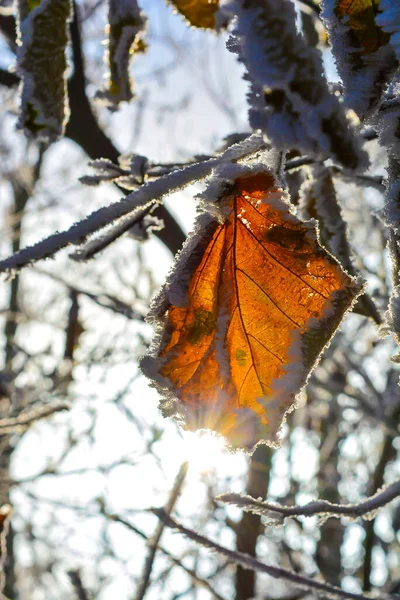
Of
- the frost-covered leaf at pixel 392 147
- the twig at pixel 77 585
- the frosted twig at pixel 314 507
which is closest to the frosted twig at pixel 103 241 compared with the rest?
the frost-covered leaf at pixel 392 147

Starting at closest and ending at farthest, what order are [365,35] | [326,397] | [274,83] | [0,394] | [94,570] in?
[274,83]
[365,35]
[0,394]
[326,397]
[94,570]

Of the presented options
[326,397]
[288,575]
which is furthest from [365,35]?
[326,397]

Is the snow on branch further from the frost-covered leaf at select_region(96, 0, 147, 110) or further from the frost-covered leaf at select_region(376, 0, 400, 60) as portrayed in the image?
the frost-covered leaf at select_region(96, 0, 147, 110)

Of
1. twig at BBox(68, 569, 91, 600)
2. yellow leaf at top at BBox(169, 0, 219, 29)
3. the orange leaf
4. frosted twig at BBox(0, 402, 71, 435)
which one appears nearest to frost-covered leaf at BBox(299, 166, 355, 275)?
the orange leaf

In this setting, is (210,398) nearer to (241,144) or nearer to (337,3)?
(241,144)

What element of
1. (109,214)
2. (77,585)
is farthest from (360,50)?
(77,585)

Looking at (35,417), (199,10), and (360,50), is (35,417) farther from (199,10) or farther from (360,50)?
(360,50)
